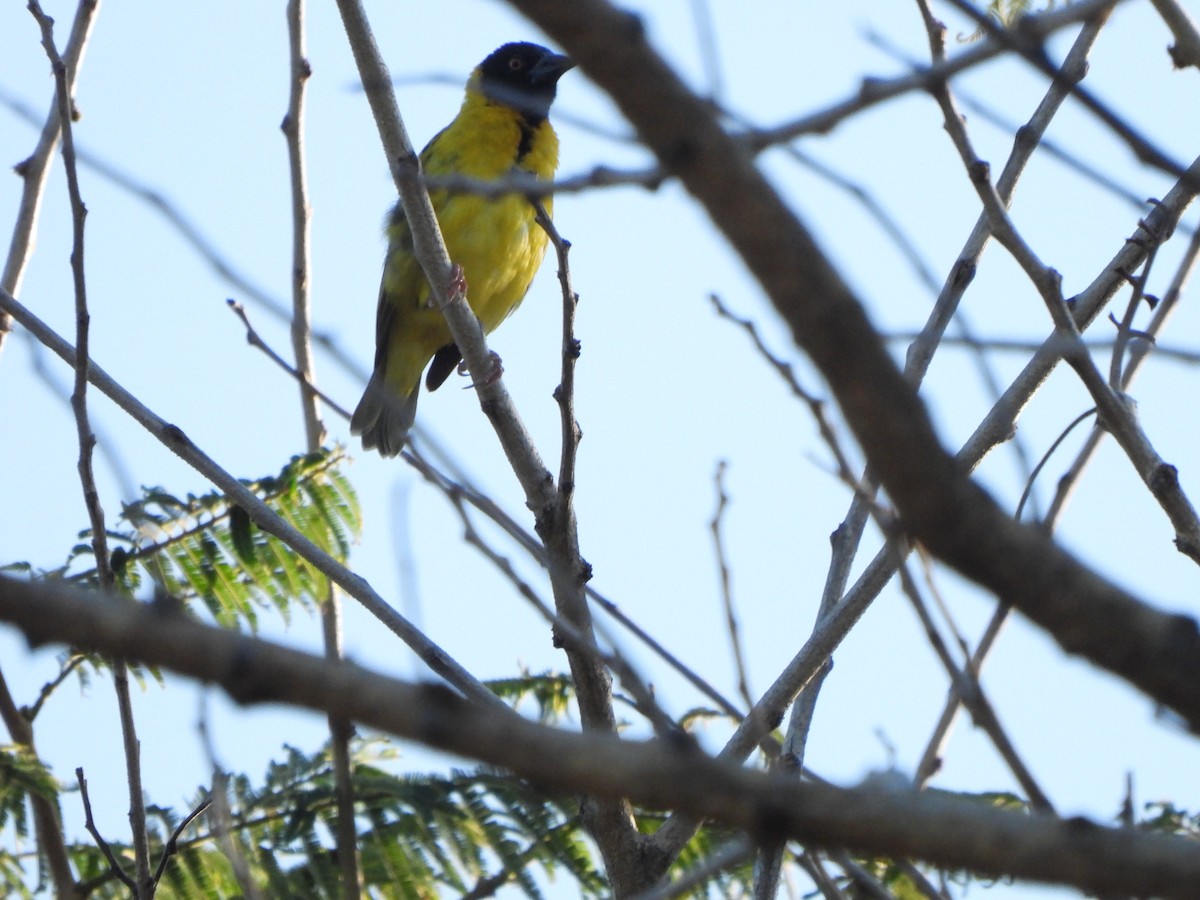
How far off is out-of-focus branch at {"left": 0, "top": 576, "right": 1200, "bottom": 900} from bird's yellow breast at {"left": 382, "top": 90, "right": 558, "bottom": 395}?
5.46m

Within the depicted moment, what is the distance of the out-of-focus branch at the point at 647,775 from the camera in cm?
100

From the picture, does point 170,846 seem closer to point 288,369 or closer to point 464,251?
point 288,369

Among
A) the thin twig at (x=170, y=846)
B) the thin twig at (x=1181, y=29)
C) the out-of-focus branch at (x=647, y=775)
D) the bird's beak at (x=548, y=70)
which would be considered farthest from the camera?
the bird's beak at (x=548, y=70)

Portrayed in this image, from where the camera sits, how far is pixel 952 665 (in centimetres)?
161

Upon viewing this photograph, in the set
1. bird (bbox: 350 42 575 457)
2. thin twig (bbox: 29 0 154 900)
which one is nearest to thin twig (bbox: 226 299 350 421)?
thin twig (bbox: 29 0 154 900)

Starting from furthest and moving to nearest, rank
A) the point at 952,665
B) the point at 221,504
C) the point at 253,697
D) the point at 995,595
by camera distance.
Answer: the point at 221,504 → the point at 952,665 → the point at 995,595 → the point at 253,697

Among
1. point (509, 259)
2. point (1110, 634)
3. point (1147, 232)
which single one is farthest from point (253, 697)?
point (509, 259)

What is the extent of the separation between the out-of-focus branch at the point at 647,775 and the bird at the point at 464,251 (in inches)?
209

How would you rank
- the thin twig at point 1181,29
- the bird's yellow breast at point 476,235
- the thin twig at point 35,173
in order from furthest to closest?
the bird's yellow breast at point 476,235 → the thin twig at point 35,173 → the thin twig at point 1181,29

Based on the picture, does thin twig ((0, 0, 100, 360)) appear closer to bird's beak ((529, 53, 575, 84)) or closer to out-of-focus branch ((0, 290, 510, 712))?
out-of-focus branch ((0, 290, 510, 712))

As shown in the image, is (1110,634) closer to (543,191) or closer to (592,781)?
(592,781)

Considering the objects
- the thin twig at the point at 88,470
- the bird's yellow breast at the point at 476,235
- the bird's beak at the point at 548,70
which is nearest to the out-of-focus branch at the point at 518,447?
the thin twig at the point at 88,470

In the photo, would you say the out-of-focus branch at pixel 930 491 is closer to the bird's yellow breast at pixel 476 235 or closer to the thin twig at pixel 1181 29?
the thin twig at pixel 1181 29

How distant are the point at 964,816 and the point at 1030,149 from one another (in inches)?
84.8
